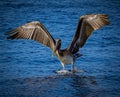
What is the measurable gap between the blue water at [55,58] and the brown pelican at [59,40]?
1.93 feet

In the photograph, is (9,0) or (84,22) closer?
(84,22)

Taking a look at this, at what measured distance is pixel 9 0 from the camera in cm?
2311

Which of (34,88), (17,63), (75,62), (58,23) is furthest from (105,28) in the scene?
(34,88)

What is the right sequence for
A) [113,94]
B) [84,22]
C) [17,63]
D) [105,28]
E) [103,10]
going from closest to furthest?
1. [113,94]
2. [84,22]
3. [17,63]
4. [105,28]
5. [103,10]

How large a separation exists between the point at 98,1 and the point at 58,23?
15.8 feet

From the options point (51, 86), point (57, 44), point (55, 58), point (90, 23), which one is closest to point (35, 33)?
point (57, 44)

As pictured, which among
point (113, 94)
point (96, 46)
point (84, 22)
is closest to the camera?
point (113, 94)

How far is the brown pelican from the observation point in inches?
511

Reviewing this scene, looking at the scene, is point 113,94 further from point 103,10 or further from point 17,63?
point 103,10

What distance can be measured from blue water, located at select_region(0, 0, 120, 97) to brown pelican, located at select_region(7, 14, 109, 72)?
587 millimetres

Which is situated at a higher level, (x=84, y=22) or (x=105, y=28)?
(x=84, y=22)

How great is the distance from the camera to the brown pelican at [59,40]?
12977 mm

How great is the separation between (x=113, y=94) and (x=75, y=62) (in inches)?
133

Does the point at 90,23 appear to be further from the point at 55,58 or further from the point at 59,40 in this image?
the point at 55,58
